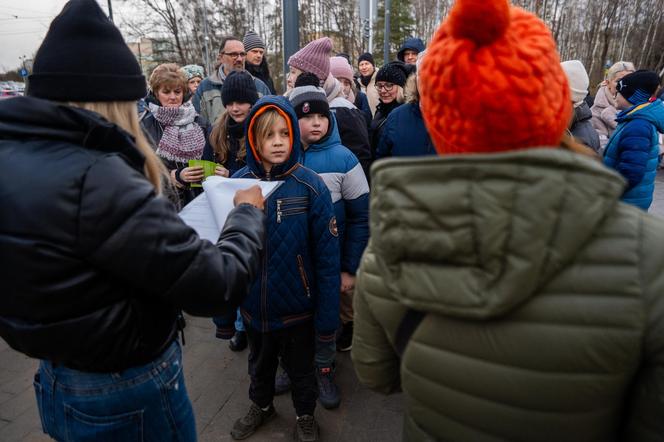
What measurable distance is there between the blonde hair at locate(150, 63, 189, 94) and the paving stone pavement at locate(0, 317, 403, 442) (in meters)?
2.35

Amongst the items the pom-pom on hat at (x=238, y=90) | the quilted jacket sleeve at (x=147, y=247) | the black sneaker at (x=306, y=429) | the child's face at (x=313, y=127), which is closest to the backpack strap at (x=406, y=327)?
the quilted jacket sleeve at (x=147, y=247)

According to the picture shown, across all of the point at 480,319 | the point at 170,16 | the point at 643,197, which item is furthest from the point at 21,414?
the point at 170,16

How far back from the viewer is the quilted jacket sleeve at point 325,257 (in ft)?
7.84

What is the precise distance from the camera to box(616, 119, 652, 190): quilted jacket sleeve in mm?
3533

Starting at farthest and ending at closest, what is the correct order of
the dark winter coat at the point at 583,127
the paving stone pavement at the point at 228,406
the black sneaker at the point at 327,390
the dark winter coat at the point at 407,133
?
the dark winter coat at the point at 583,127 < the dark winter coat at the point at 407,133 < the black sneaker at the point at 327,390 < the paving stone pavement at the point at 228,406

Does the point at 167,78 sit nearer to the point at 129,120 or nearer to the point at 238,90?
the point at 238,90

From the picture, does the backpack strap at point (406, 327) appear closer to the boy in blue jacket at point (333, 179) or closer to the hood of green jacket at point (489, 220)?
the hood of green jacket at point (489, 220)

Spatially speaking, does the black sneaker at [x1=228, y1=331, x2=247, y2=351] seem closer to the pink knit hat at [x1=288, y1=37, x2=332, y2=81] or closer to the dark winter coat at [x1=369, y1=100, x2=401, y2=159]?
the dark winter coat at [x1=369, y1=100, x2=401, y2=159]

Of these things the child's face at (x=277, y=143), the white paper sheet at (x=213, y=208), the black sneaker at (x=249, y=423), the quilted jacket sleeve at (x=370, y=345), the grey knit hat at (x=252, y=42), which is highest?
the grey knit hat at (x=252, y=42)

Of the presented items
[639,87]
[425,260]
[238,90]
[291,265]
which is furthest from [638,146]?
[425,260]

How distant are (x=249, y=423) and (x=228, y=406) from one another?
32 cm

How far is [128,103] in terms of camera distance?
1.40 metres

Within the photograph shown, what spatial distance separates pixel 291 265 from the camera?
2344 millimetres

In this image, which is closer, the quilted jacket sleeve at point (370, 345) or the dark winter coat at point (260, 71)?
the quilted jacket sleeve at point (370, 345)
